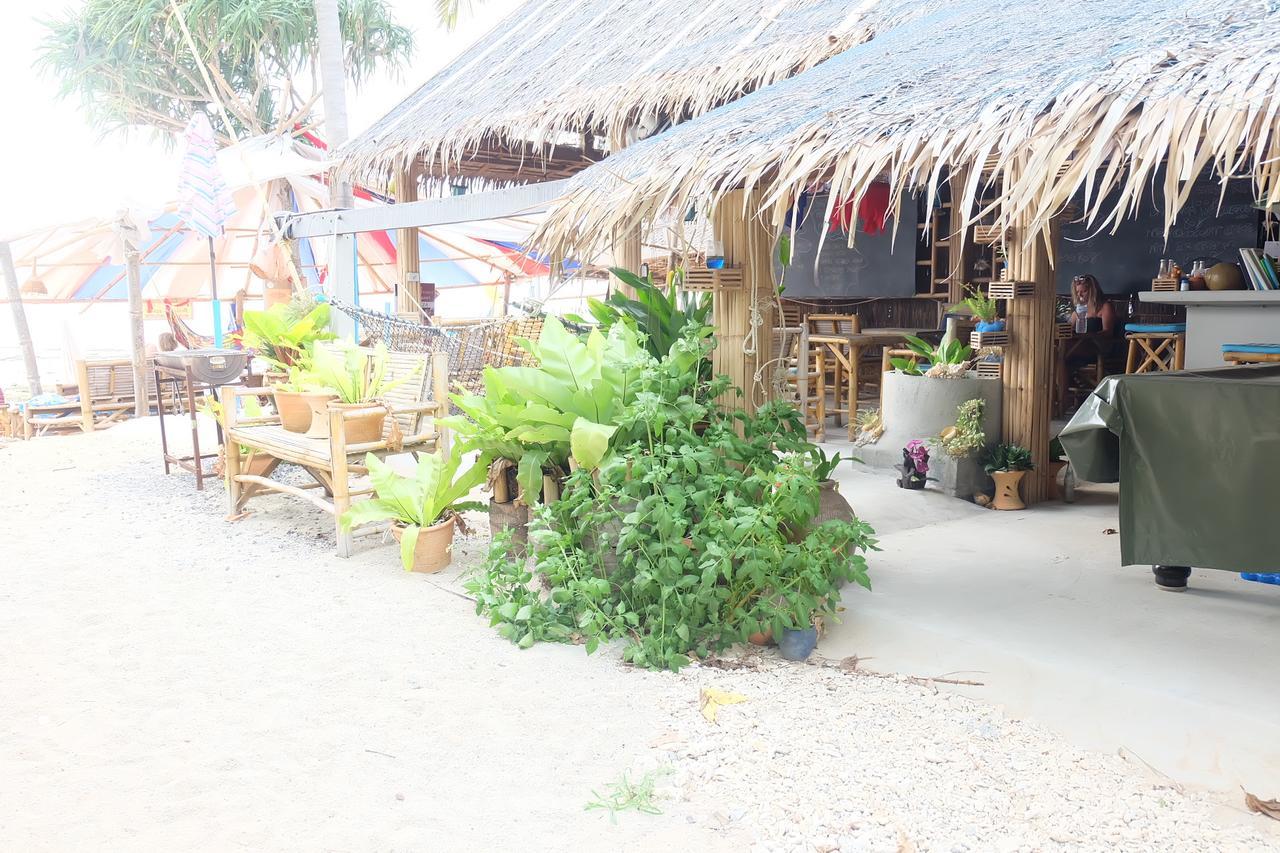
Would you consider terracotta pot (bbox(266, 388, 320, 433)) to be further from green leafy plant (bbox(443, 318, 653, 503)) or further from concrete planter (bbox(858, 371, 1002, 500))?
concrete planter (bbox(858, 371, 1002, 500))

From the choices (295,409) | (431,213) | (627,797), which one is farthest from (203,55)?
(627,797)

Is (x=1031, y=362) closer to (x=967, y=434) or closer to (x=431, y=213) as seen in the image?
(x=967, y=434)

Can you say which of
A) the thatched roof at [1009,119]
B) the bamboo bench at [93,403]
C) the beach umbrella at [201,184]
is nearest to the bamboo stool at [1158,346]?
the thatched roof at [1009,119]

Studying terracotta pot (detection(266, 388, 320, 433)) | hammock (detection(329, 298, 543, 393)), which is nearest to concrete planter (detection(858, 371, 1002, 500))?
hammock (detection(329, 298, 543, 393))

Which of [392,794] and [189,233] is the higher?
[189,233]

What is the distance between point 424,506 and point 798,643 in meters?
2.11

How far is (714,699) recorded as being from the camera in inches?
131

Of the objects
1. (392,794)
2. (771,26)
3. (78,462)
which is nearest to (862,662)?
(392,794)

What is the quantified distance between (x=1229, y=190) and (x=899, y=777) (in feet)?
23.5

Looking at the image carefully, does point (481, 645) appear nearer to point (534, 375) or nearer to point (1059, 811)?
point (534, 375)

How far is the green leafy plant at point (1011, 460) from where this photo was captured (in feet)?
18.2

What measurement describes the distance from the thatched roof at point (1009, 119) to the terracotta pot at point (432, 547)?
149 centimetres

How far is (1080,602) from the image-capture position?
389 cm

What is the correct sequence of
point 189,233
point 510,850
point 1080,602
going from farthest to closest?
point 189,233
point 1080,602
point 510,850
